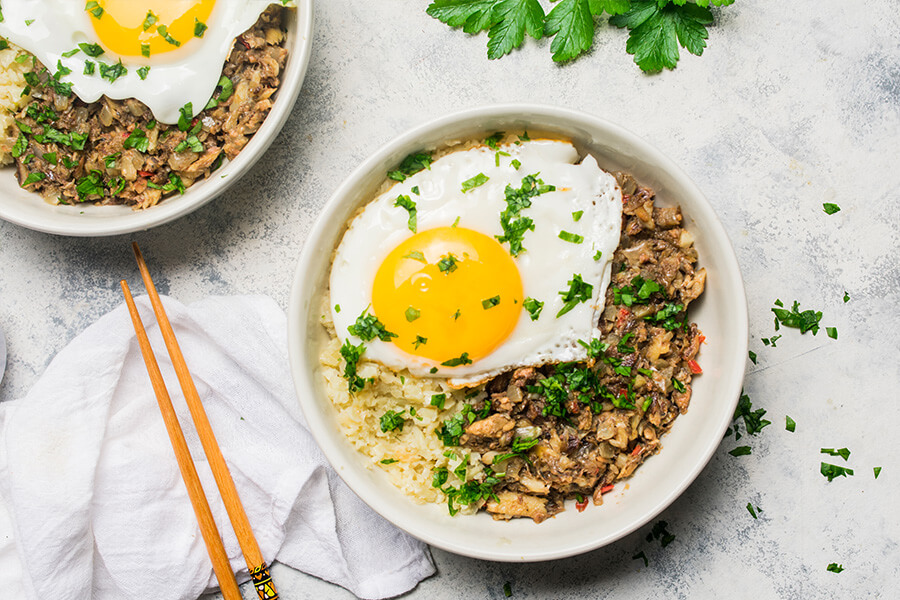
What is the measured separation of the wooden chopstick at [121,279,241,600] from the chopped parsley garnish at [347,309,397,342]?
1077 mm

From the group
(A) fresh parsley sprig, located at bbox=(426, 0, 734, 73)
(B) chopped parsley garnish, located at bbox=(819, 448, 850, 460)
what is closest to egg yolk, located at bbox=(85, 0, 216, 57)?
(A) fresh parsley sprig, located at bbox=(426, 0, 734, 73)

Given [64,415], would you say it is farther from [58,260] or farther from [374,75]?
[374,75]

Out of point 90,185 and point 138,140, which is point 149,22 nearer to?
point 138,140

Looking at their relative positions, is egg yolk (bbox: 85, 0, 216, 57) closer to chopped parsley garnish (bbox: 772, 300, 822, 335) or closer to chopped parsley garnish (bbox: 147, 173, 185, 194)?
chopped parsley garnish (bbox: 147, 173, 185, 194)

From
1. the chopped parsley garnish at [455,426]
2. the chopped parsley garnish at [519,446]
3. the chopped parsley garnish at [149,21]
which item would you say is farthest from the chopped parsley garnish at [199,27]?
the chopped parsley garnish at [519,446]

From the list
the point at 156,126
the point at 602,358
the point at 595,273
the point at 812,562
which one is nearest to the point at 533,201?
the point at 595,273

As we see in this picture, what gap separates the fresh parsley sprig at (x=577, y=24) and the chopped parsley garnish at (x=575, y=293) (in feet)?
3.77

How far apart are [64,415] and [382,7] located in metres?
2.48

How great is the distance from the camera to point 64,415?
11.2 ft

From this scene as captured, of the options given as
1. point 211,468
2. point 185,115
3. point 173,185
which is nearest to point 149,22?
point 185,115

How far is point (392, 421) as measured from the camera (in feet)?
10.1

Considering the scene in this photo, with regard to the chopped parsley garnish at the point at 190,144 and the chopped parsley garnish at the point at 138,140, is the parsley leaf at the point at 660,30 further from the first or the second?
the chopped parsley garnish at the point at 138,140

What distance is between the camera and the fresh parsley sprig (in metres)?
3.34

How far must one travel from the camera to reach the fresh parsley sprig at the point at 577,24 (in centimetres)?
334
